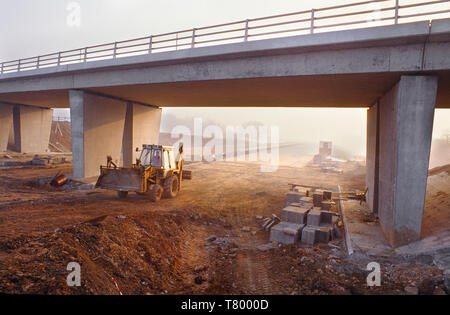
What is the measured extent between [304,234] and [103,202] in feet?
27.9

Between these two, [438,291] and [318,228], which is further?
[318,228]

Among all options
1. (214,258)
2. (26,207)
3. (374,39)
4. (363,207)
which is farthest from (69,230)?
(363,207)

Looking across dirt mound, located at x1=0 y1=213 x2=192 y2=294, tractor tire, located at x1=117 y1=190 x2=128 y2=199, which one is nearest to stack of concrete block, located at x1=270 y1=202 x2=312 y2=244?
dirt mound, located at x1=0 y1=213 x2=192 y2=294

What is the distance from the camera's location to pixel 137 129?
1945 cm

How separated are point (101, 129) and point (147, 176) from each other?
279 inches

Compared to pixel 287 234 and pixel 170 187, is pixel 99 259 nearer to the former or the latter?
pixel 287 234

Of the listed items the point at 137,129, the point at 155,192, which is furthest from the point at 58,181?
the point at 137,129

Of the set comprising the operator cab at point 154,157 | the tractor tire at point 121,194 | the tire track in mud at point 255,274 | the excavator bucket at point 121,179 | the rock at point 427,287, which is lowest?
the tire track in mud at point 255,274

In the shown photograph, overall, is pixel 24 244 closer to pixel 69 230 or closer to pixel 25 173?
pixel 69 230

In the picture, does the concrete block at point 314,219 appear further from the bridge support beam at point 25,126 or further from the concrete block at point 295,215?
the bridge support beam at point 25,126

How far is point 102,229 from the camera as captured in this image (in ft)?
22.8

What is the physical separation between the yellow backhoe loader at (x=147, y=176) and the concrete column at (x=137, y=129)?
700 centimetres

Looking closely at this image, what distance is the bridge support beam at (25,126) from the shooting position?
87.3 feet

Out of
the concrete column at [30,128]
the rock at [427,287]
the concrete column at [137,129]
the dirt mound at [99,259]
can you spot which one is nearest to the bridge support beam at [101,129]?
the concrete column at [137,129]
